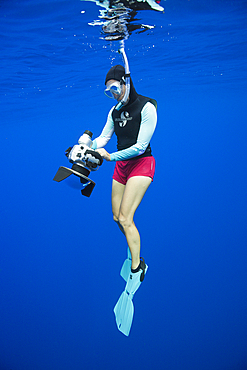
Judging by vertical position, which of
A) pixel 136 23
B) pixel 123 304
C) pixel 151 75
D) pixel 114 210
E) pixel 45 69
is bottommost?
pixel 123 304

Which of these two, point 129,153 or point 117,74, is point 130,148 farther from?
point 117,74

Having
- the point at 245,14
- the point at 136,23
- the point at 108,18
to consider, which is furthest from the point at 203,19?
the point at 108,18

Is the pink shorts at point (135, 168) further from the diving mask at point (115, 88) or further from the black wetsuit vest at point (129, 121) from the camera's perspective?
the diving mask at point (115, 88)

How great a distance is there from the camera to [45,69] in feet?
24.6

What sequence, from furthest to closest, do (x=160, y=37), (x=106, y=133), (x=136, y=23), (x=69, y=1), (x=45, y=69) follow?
(x=45, y=69)
(x=160, y=37)
(x=136, y=23)
(x=69, y=1)
(x=106, y=133)

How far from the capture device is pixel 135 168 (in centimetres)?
289

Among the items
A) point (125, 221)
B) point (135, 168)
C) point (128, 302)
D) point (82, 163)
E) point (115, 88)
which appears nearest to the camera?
point (82, 163)

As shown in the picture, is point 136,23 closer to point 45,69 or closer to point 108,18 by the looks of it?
point 108,18

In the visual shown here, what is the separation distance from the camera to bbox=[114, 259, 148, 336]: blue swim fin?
9.66 feet

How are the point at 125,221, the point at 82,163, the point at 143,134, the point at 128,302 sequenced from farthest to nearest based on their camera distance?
1. the point at 128,302
2. the point at 125,221
3. the point at 143,134
4. the point at 82,163

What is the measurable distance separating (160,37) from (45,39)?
295 cm

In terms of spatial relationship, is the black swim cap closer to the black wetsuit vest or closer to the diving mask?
the diving mask

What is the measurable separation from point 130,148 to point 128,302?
2.05 meters

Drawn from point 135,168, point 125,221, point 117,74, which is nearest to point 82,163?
point 135,168
